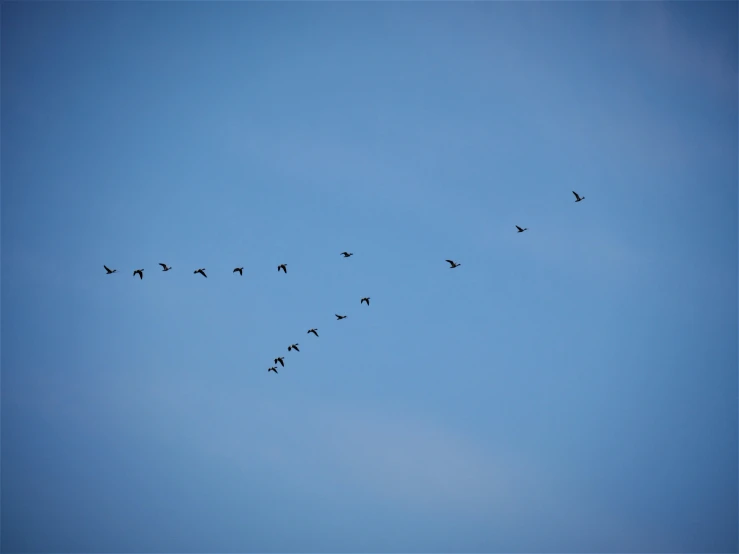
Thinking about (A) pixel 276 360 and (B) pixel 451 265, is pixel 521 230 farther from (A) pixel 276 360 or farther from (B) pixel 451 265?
(A) pixel 276 360

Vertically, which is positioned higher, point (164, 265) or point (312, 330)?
point (164, 265)

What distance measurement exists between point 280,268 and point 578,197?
3757cm

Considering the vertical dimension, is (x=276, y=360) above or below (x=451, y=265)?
below

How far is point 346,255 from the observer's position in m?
124

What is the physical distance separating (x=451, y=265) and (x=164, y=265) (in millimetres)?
36382

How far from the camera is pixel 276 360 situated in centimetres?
12950

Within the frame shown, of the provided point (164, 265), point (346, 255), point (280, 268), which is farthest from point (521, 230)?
point (164, 265)

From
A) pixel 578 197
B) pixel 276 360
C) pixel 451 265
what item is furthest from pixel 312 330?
pixel 578 197

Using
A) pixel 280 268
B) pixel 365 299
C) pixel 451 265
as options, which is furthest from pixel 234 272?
pixel 451 265

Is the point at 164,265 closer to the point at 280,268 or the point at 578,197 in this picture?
the point at 280,268

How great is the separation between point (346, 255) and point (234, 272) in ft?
48.4

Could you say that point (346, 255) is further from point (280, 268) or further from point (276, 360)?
point (276, 360)

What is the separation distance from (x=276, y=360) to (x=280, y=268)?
13.3m

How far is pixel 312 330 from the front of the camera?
420 ft
